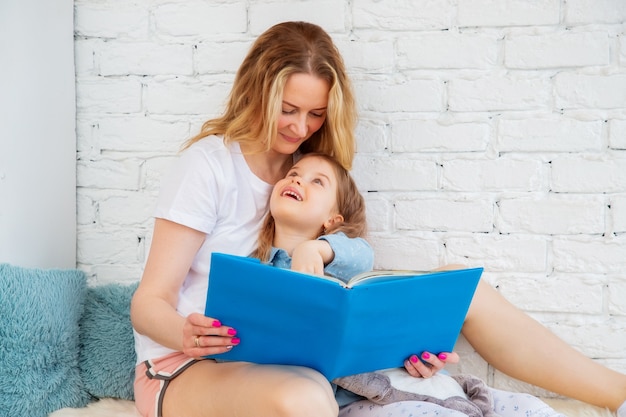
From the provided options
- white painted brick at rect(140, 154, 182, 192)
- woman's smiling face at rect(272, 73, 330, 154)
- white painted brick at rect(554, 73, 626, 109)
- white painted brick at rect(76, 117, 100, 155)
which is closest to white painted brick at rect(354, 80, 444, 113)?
woman's smiling face at rect(272, 73, 330, 154)

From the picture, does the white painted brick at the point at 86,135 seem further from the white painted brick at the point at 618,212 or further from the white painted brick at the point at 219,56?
the white painted brick at the point at 618,212

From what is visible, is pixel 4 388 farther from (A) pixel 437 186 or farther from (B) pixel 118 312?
(A) pixel 437 186

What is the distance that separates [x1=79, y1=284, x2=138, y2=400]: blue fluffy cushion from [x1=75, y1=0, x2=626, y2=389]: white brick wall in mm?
316

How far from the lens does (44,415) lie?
168 cm

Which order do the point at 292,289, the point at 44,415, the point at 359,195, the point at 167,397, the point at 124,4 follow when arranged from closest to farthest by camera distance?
the point at 292,289, the point at 167,397, the point at 44,415, the point at 359,195, the point at 124,4

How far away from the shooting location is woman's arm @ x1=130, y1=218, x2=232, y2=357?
58.7 inches

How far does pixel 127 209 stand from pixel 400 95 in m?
0.86

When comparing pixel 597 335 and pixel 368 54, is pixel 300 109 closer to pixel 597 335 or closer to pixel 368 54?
pixel 368 54

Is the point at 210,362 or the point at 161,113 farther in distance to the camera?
the point at 161,113

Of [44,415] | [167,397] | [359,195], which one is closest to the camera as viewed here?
[167,397]

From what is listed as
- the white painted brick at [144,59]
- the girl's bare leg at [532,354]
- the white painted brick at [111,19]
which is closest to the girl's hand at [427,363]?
the girl's bare leg at [532,354]

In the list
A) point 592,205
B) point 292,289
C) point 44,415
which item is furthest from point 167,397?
point 592,205

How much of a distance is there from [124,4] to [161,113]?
1.08ft

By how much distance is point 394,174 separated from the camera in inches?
75.7
